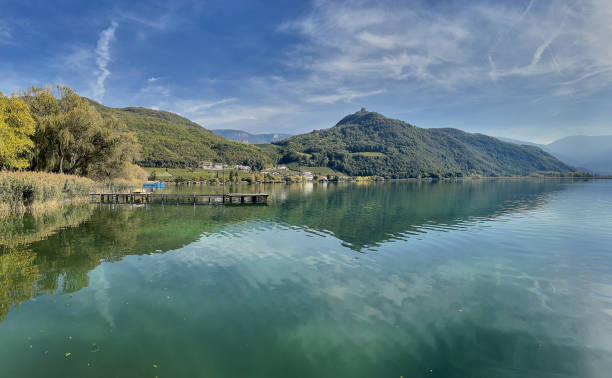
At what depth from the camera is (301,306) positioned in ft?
40.8

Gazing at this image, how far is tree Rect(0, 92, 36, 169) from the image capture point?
116ft

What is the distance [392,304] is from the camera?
41.5 feet

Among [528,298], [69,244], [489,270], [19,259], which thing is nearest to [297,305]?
[528,298]

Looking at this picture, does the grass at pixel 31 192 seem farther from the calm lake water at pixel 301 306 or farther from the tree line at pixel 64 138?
the calm lake water at pixel 301 306

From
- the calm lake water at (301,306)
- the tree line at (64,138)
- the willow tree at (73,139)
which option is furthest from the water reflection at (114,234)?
the willow tree at (73,139)

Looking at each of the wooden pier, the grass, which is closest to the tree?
the grass

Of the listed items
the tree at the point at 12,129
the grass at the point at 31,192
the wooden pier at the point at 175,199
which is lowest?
the wooden pier at the point at 175,199

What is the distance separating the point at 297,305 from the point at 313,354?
343 centimetres

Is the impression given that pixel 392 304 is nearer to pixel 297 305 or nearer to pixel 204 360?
pixel 297 305

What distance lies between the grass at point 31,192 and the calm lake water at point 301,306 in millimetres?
12620

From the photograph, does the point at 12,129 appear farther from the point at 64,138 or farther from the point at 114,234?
the point at 114,234

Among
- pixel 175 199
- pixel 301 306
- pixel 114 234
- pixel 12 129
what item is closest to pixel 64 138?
pixel 12 129

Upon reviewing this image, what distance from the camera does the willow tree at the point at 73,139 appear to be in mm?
47938

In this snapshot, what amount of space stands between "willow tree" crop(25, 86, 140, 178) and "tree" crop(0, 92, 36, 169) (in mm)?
7881
